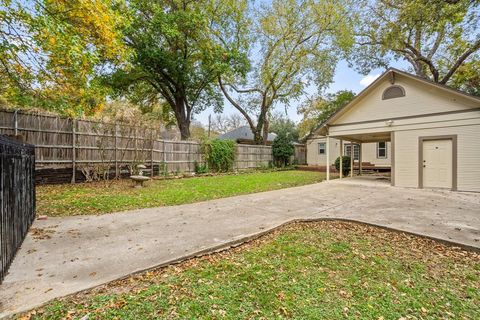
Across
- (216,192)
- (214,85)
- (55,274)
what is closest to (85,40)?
(216,192)

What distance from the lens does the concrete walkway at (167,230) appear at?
2684mm

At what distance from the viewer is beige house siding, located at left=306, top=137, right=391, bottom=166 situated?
20.2m

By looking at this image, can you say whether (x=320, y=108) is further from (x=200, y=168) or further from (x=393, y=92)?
(x=200, y=168)

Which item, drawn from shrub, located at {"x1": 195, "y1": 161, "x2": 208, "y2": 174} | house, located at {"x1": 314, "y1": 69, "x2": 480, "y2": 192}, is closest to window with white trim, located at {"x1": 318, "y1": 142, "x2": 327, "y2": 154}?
house, located at {"x1": 314, "y1": 69, "x2": 480, "y2": 192}

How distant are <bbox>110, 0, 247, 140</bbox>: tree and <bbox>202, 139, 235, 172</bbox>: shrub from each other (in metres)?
4.45

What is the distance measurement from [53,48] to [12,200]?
14.4 feet

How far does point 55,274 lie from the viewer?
2.76 meters

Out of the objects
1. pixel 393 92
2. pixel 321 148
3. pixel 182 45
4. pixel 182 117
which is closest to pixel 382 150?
pixel 321 148

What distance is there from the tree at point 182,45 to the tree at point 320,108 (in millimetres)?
11721

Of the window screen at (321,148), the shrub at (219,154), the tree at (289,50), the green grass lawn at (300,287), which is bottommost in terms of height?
the green grass lawn at (300,287)

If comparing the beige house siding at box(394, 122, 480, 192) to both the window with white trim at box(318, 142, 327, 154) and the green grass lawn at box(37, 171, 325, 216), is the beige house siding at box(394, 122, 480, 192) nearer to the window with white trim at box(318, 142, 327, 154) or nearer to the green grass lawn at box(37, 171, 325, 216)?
the green grass lawn at box(37, 171, 325, 216)

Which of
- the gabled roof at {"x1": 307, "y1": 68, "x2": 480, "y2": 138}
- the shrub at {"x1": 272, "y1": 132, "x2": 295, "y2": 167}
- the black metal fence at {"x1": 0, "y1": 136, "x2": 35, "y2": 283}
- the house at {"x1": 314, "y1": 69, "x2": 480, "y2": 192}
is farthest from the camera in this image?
the shrub at {"x1": 272, "y1": 132, "x2": 295, "y2": 167}

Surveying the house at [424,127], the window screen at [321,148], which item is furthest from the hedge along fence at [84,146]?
the window screen at [321,148]

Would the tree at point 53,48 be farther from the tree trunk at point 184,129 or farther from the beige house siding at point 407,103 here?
the beige house siding at point 407,103
